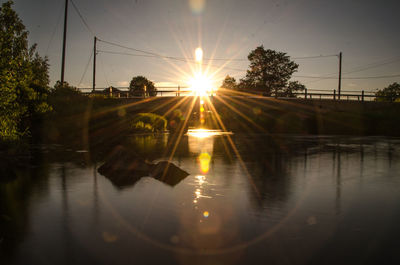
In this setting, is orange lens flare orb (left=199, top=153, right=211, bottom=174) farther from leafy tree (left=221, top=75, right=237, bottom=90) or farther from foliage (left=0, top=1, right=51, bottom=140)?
leafy tree (left=221, top=75, right=237, bottom=90)

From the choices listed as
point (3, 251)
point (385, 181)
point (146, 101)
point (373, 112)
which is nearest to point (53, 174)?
point (3, 251)

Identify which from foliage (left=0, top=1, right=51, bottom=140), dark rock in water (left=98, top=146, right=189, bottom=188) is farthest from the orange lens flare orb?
foliage (left=0, top=1, right=51, bottom=140)

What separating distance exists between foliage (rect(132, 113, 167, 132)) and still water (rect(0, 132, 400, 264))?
26.4 meters

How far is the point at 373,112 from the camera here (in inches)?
1812

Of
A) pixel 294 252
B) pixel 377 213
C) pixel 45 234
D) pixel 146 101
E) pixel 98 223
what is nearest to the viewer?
pixel 294 252

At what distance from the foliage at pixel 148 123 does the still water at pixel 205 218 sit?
26418mm

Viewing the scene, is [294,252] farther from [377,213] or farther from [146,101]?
[146,101]

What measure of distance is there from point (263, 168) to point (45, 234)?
11.8 meters

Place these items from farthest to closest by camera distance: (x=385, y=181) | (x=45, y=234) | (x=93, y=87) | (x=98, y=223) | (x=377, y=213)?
(x=93, y=87)
(x=385, y=181)
(x=377, y=213)
(x=98, y=223)
(x=45, y=234)

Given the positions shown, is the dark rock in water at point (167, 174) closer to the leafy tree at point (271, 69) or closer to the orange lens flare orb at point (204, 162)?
the orange lens flare orb at point (204, 162)

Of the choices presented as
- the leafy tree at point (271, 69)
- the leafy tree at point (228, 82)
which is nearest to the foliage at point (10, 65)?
the leafy tree at point (271, 69)

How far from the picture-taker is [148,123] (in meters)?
44.0

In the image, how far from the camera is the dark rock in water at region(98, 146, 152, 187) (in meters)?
12.6

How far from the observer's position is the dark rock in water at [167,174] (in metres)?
12.2
